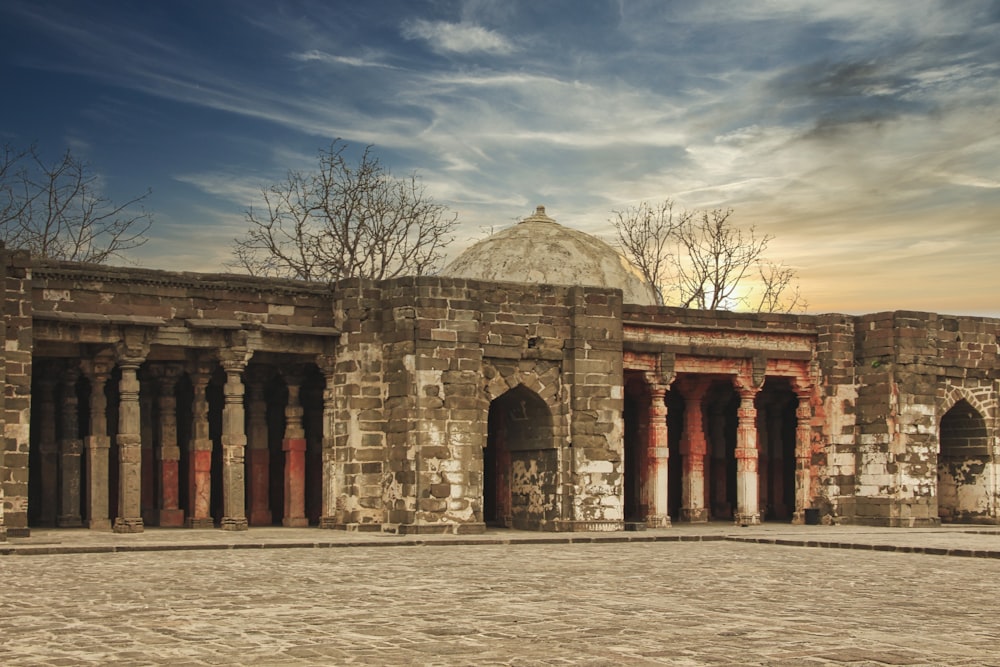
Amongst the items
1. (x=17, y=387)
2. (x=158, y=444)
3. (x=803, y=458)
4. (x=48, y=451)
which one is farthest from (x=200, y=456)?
(x=803, y=458)

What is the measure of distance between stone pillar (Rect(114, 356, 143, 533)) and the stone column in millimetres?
9199

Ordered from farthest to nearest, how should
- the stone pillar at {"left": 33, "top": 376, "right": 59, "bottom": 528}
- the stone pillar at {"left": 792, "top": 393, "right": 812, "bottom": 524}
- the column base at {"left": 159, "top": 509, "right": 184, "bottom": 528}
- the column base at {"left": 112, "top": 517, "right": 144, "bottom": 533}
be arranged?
the stone pillar at {"left": 792, "top": 393, "right": 812, "bottom": 524}, the column base at {"left": 159, "top": 509, "right": 184, "bottom": 528}, the stone pillar at {"left": 33, "top": 376, "right": 59, "bottom": 528}, the column base at {"left": 112, "top": 517, "right": 144, "bottom": 533}

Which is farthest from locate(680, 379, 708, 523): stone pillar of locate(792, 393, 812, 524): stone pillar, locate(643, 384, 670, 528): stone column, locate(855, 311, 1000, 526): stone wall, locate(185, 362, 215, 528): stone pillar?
locate(185, 362, 215, 528): stone pillar

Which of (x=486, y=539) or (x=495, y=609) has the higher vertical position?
(x=495, y=609)

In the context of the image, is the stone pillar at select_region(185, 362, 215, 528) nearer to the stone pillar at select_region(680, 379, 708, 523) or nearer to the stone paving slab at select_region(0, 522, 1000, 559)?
the stone paving slab at select_region(0, 522, 1000, 559)

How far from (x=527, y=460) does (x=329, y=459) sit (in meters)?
3.48

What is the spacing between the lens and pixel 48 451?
25.2 meters

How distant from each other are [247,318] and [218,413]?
15.0 ft

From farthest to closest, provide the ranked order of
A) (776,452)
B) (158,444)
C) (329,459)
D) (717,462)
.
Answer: (776,452)
(717,462)
(158,444)
(329,459)

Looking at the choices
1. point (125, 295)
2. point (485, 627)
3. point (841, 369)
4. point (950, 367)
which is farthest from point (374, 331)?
point (485, 627)

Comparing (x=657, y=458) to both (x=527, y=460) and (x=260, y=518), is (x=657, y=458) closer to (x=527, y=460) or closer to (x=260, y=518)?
(x=527, y=460)

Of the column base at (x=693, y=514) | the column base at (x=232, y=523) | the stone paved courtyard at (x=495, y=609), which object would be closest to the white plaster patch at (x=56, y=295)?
the column base at (x=232, y=523)

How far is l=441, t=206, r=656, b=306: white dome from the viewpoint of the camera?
→ 28.8 m

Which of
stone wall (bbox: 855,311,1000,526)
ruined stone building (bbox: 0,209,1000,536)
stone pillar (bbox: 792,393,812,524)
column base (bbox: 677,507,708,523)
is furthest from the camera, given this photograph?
column base (bbox: 677,507,708,523)
